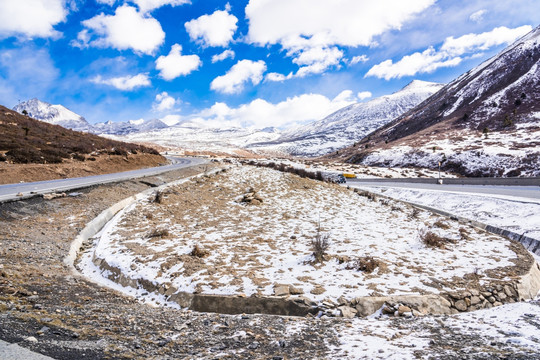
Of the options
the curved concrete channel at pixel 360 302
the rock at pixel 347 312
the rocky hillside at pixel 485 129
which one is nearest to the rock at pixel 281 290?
the curved concrete channel at pixel 360 302

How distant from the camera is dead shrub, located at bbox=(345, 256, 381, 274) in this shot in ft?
24.7

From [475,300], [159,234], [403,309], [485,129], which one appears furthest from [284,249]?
[485,129]

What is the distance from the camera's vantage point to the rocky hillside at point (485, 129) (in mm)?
46625

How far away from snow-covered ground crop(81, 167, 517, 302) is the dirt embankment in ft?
37.6

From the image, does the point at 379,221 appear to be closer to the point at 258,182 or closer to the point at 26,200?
the point at 258,182

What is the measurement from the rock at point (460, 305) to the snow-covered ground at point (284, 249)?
1.46 feet

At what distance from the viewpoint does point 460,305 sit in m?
6.20

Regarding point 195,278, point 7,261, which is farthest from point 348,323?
point 7,261

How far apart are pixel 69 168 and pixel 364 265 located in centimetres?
2604

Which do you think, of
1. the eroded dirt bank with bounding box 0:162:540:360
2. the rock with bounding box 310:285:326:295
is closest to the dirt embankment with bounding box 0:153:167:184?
the eroded dirt bank with bounding box 0:162:540:360

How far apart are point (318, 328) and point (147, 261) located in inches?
213

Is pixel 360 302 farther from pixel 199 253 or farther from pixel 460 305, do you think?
pixel 199 253

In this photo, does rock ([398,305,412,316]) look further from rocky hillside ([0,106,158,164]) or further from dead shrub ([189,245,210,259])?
rocky hillside ([0,106,158,164])

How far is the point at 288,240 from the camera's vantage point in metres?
10.4
